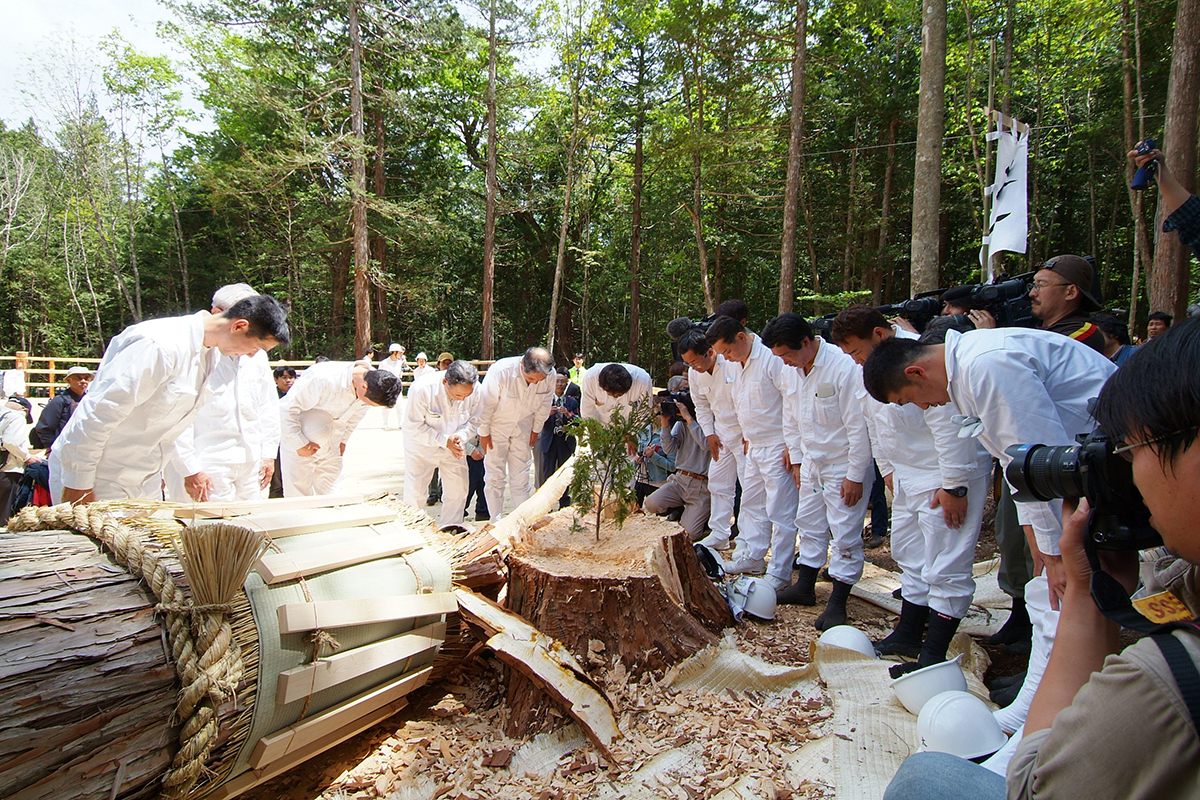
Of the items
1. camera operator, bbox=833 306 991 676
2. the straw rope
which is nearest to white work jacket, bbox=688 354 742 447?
camera operator, bbox=833 306 991 676

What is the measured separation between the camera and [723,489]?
16.9 feet

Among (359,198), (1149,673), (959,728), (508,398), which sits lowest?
(959,728)

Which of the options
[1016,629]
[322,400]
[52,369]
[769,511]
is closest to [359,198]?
[52,369]

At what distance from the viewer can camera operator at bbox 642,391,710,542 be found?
5.39m

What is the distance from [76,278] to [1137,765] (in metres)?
31.3

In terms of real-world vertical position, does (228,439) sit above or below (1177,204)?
below

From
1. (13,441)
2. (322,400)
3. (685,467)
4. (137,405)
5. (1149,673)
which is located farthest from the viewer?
(685,467)

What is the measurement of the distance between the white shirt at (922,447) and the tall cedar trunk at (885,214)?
1486cm

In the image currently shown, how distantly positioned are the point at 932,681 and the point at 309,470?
4.65 meters

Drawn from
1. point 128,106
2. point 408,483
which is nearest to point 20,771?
point 408,483

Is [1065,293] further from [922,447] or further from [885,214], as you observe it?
[885,214]

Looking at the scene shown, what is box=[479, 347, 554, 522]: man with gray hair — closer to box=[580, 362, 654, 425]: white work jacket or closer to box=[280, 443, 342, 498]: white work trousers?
box=[580, 362, 654, 425]: white work jacket

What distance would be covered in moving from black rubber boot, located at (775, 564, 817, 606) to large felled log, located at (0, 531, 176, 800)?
3.23 m

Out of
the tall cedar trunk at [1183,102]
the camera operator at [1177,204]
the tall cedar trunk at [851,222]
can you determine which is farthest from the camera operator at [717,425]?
the tall cedar trunk at [851,222]
